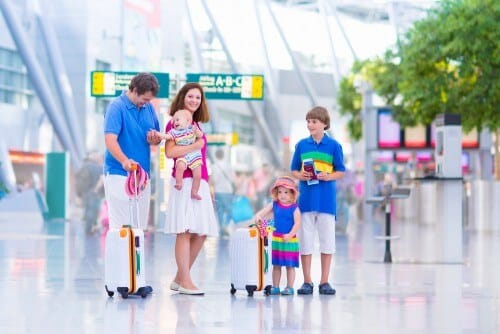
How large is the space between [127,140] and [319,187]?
1.85m

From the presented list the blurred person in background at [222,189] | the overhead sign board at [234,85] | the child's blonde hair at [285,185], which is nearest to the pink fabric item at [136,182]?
the child's blonde hair at [285,185]

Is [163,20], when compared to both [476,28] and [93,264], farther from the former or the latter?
[93,264]

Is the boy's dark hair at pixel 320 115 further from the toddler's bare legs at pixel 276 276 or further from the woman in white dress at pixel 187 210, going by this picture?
the toddler's bare legs at pixel 276 276

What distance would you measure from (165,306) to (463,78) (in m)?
26.4

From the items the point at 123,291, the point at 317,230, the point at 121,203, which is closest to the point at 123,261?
the point at 123,291

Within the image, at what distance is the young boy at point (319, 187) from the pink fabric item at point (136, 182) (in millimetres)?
1691

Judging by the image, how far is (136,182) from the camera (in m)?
10.6

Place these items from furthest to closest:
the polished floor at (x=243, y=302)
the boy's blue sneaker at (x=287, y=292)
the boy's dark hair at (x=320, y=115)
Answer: the boy's dark hair at (x=320, y=115), the boy's blue sneaker at (x=287, y=292), the polished floor at (x=243, y=302)

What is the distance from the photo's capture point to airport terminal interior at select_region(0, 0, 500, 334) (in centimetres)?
963

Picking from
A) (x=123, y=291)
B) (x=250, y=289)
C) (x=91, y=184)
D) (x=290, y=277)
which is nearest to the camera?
(x=123, y=291)

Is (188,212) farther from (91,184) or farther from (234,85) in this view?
(91,184)

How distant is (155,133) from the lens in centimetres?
1094

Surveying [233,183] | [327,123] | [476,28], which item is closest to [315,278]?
[327,123]

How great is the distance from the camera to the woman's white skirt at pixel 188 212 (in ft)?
36.1
